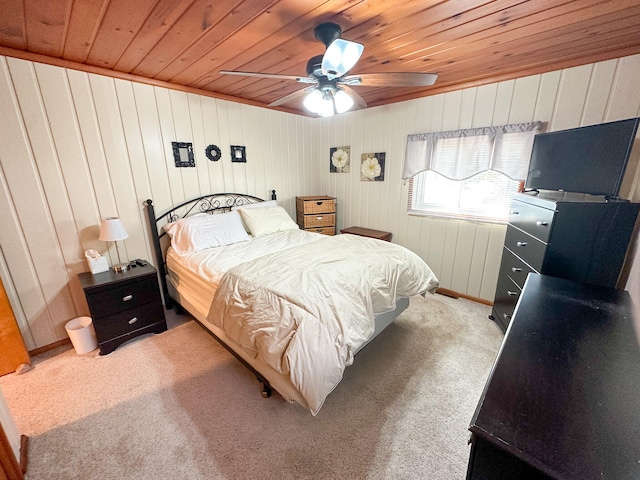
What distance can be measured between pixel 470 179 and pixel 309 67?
2190mm

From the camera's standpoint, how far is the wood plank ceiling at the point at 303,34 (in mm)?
1396

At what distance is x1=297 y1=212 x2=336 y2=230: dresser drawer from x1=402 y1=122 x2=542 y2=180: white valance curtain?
3.98 feet

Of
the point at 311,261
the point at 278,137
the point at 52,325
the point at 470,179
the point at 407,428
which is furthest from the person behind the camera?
the point at 278,137

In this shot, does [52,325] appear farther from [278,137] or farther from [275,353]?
[278,137]

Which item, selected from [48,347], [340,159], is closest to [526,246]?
[340,159]

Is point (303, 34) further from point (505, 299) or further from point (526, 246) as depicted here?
point (505, 299)

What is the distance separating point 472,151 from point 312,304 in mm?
2427

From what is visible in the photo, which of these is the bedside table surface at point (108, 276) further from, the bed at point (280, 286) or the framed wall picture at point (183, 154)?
the framed wall picture at point (183, 154)

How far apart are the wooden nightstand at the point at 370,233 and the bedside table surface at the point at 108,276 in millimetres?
2401

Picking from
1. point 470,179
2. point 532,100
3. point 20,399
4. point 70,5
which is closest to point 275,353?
point 20,399

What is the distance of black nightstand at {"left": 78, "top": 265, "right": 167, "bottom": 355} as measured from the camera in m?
2.09

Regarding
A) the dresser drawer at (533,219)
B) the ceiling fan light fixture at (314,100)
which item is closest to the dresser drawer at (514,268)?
the dresser drawer at (533,219)

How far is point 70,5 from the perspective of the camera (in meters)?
1.36

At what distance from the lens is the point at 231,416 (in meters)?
1.62
